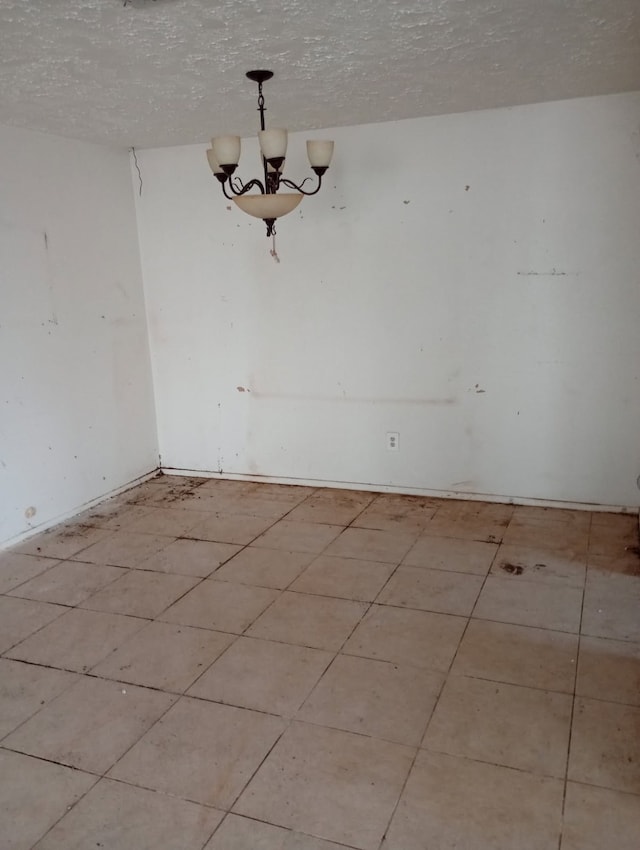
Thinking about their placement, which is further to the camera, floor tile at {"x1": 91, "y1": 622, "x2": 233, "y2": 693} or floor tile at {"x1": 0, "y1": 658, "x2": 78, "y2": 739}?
floor tile at {"x1": 91, "y1": 622, "x2": 233, "y2": 693}

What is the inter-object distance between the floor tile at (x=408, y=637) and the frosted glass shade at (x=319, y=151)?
1724 mm

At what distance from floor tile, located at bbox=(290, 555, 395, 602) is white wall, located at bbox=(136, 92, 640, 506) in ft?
2.97

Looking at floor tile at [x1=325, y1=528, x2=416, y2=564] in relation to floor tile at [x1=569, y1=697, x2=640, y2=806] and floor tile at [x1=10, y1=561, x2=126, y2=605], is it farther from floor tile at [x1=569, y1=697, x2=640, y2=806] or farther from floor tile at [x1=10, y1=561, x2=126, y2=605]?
floor tile at [x1=569, y1=697, x2=640, y2=806]

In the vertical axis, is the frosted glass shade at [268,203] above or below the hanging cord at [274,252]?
above

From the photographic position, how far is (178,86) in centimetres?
256

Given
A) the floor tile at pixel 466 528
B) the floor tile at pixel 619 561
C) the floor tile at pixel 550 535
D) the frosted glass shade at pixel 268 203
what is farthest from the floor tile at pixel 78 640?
the floor tile at pixel 619 561

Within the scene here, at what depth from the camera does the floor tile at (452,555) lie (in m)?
2.89

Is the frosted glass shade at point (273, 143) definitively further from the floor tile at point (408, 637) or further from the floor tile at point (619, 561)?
the floor tile at point (619, 561)

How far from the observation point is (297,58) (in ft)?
7.51

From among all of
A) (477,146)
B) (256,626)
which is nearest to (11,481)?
(256,626)

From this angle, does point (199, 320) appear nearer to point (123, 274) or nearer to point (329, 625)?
point (123, 274)

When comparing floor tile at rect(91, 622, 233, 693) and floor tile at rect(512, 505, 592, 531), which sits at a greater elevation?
floor tile at rect(512, 505, 592, 531)

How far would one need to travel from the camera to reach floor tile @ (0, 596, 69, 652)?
249 centimetres

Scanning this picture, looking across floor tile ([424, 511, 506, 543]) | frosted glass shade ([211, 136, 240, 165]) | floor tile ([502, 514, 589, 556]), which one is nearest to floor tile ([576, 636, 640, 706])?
floor tile ([502, 514, 589, 556])
